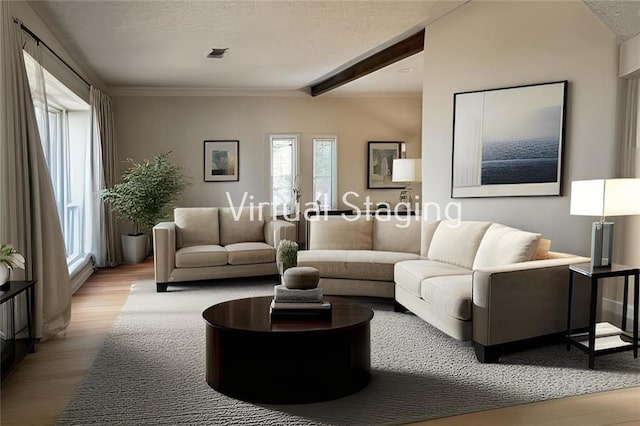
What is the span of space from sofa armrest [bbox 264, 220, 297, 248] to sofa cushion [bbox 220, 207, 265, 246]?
216 mm

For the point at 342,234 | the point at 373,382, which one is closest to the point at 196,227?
the point at 342,234

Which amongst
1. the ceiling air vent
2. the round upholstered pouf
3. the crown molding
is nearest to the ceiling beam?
the crown molding

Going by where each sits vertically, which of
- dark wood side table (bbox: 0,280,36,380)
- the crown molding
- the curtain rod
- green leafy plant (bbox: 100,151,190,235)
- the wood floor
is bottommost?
the wood floor

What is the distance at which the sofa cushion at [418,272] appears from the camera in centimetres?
399

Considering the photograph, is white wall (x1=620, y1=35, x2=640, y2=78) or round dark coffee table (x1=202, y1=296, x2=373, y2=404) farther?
white wall (x1=620, y1=35, x2=640, y2=78)

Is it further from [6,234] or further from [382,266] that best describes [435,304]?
[6,234]

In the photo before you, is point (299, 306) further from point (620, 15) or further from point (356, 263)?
point (620, 15)

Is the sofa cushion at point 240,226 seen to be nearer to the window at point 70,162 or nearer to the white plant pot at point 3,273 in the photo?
the window at point 70,162

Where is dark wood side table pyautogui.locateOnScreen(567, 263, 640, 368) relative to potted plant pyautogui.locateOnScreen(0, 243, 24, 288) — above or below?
below

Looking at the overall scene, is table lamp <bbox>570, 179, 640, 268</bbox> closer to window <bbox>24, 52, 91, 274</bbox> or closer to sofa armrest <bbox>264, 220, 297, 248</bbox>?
sofa armrest <bbox>264, 220, 297, 248</bbox>

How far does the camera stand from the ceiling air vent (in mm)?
5855

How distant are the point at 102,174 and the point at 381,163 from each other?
4359 millimetres

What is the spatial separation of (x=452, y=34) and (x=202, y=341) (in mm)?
3633

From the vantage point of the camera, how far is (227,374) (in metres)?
2.80
